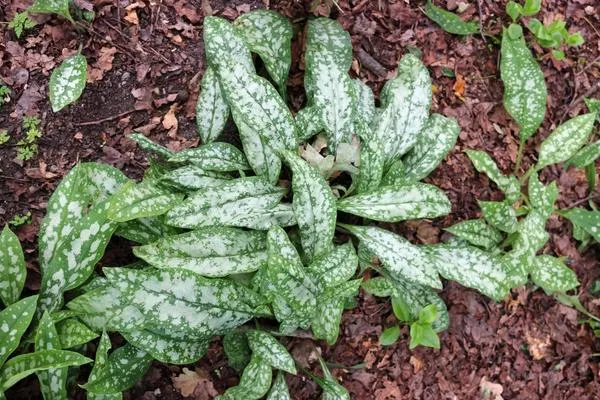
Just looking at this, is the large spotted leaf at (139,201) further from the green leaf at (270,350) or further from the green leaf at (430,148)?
the green leaf at (430,148)

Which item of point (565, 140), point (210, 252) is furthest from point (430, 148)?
point (210, 252)

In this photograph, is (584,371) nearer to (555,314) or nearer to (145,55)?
(555,314)

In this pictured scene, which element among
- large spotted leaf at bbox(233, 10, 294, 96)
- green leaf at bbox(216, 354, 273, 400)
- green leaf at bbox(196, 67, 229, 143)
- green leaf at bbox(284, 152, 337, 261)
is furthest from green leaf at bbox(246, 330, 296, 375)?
large spotted leaf at bbox(233, 10, 294, 96)

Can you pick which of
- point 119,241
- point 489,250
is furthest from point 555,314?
point 119,241

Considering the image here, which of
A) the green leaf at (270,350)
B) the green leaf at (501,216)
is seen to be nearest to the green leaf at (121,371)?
the green leaf at (270,350)

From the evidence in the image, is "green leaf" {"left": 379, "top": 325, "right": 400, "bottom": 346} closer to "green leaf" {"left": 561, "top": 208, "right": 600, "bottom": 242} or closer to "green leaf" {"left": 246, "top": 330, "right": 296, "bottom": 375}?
"green leaf" {"left": 246, "top": 330, "right": 296, "bottom": 375}

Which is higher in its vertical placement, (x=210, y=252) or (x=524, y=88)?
(x=524, y=88)

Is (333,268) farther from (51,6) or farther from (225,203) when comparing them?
(51,6)
